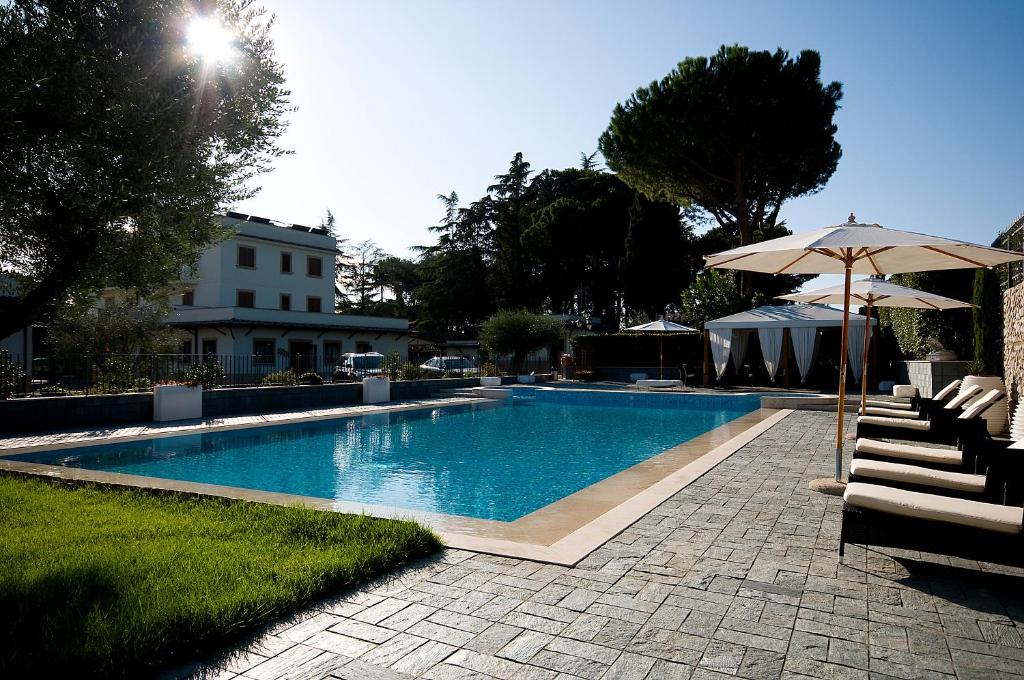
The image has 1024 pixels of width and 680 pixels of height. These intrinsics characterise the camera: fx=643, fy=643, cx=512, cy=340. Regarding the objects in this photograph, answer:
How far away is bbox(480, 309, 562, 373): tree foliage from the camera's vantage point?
26.0m

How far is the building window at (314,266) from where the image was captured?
32353mm

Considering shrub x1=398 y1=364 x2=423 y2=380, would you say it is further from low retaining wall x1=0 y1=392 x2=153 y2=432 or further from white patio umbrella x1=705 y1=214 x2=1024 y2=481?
white patio umbrella x1=705 y1=214 x2=1024 y2=481

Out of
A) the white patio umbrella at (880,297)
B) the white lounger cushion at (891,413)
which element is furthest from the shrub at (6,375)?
the white lounger cushion at (891,413)

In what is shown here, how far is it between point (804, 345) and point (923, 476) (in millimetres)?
17739

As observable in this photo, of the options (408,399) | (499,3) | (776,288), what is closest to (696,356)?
(776,288)

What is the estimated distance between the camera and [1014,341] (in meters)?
9.75

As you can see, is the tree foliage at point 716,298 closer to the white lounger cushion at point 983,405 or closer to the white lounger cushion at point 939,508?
the white lounger cushion at point 983,405

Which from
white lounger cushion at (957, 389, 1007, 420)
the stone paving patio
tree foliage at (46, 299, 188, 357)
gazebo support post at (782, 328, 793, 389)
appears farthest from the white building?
the stone paving patio

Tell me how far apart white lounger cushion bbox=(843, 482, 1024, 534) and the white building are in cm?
2258

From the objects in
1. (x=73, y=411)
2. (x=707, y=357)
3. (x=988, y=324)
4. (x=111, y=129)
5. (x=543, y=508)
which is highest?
(x=111, y=129)

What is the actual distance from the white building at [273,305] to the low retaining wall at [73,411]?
12.1 m

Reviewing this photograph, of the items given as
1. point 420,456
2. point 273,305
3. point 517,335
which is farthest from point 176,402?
point 273,305

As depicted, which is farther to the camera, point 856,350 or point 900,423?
point 856,350

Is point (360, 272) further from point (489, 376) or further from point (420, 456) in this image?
point (420, 456)
